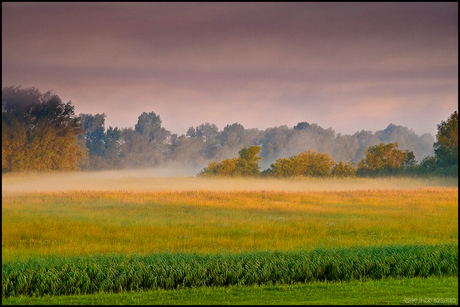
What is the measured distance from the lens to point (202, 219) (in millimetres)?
21469

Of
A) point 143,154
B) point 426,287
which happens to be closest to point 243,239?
point 426,287

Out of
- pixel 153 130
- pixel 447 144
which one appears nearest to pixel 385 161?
pixel 447 144

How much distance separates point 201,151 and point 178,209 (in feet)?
69.8

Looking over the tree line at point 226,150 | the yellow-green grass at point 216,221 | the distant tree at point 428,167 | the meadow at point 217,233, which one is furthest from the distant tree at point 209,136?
the distant tree at point 428,167

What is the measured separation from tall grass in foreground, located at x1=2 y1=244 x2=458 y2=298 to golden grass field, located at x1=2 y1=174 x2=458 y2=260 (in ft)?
11.0

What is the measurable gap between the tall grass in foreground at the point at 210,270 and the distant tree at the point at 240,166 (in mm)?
32497

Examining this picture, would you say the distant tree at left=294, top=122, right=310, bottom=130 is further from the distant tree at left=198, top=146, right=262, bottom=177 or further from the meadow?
the meadow

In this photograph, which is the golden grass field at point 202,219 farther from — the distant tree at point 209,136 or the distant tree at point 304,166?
the distant tree at point 209,136

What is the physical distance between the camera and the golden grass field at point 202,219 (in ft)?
51.5

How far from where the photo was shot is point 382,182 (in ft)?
141

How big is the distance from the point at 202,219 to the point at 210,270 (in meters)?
12.0

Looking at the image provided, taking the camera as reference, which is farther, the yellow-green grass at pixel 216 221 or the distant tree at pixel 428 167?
the distant tree at pixel 428 167

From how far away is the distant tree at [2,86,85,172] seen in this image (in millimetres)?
32419

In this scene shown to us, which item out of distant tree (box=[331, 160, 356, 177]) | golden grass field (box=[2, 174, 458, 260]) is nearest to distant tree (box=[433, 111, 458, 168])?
distant tree (box=[331, 160, 356, 177])
